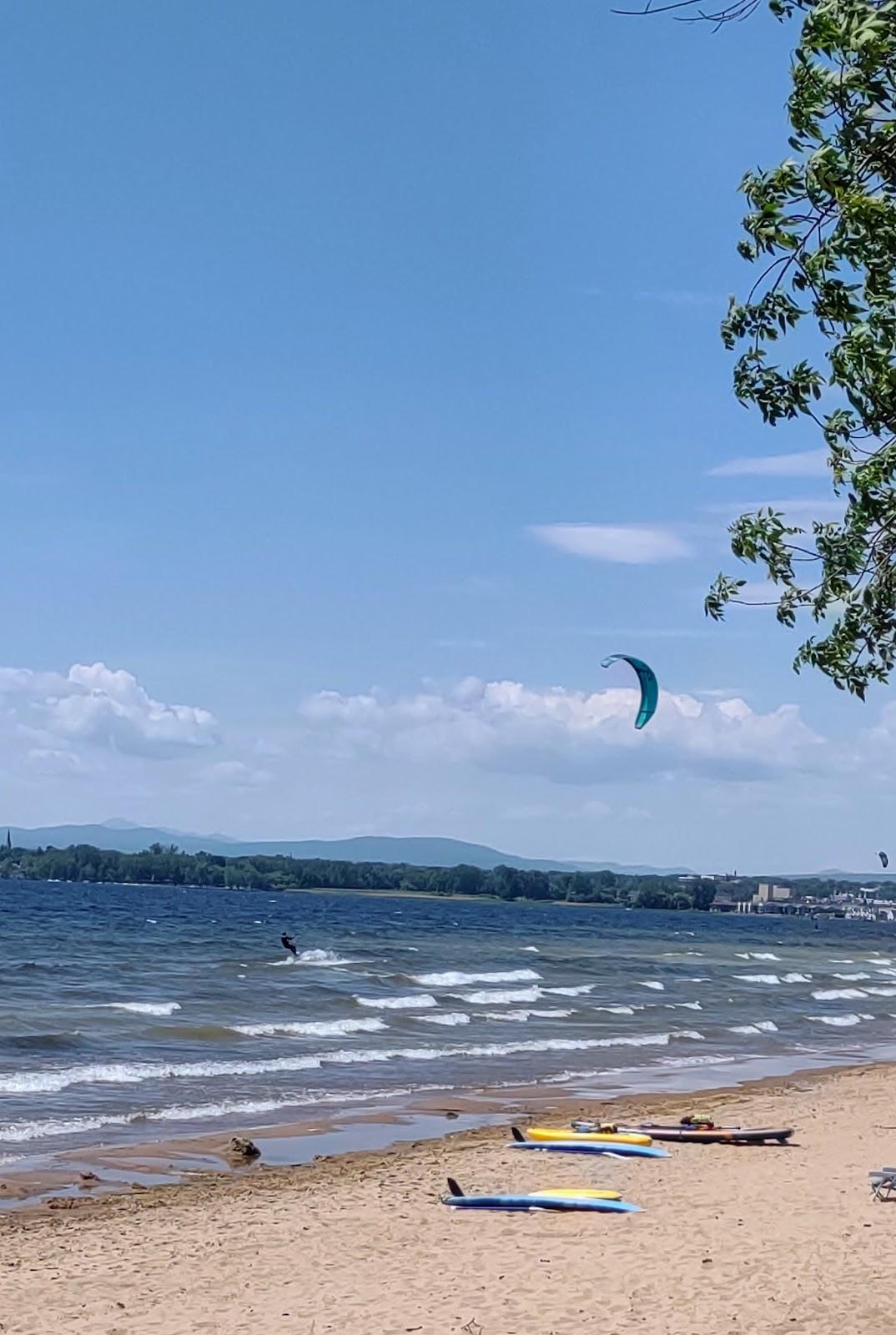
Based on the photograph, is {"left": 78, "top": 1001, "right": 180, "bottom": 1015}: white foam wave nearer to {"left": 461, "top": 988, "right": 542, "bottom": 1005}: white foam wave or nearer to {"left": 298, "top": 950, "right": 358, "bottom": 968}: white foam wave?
{"left": 461, "top": 988, "right": 542, "bottom": 1005}: white foam wave

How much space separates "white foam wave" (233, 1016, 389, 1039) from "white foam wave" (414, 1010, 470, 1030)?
1.40 metres

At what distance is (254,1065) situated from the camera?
22.1 m

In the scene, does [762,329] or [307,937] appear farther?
[307,937]

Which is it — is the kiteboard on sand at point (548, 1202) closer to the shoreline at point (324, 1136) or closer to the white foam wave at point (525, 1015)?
the shoreline at point (324, 1136)

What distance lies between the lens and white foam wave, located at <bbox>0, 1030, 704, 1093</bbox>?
64.7ft

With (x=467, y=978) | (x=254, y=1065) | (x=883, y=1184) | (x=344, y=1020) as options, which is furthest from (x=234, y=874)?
(x=883, y=1184)

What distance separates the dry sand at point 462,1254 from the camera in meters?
9.09

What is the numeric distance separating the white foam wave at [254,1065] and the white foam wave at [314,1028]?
2066 mm

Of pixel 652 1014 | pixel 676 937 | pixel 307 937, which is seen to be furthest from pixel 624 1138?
pixel 676 937

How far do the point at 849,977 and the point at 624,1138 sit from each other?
42.7 meters

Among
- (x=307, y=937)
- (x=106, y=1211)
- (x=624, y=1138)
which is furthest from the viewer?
(x=307, y=937)

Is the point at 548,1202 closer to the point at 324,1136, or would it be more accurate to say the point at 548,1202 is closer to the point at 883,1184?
the point at 883,1184

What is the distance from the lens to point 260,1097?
1903 centimetres

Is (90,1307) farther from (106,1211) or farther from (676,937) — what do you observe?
(676,937)
